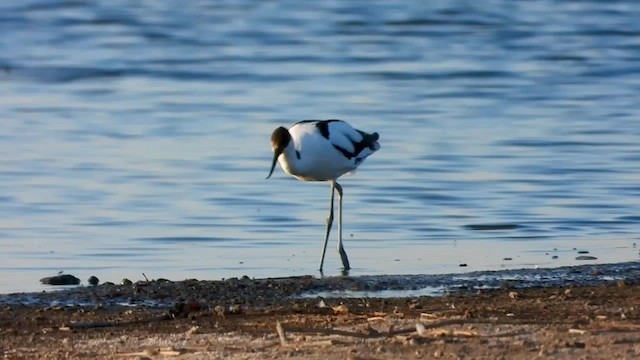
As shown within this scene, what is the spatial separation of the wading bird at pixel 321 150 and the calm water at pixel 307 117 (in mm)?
406

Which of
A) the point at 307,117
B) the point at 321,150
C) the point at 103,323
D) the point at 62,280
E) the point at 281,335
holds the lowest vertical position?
the point at 307,117

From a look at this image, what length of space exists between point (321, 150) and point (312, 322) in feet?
15.5

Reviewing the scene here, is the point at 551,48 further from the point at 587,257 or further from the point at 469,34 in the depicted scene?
the point at 587,257

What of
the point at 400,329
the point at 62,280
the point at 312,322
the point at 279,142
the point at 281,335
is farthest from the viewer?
the point at 279,142

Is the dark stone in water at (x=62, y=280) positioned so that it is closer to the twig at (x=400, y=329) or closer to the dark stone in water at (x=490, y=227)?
the twig at (x=400, y=329)

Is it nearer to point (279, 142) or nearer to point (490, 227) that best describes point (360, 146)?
point (279, 142)

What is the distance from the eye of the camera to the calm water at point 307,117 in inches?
456

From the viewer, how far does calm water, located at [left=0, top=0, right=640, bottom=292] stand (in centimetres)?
1159

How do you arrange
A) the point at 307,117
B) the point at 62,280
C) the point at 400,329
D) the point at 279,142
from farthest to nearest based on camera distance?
the point at 307,117 < the point at 279,142 < the point at 62,280 < the point at 400,329

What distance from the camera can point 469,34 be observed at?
2695 cm

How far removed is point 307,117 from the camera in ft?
57.6

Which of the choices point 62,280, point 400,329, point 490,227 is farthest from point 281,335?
point 490,227

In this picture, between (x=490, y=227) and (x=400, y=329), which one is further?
(x=490, y=227)

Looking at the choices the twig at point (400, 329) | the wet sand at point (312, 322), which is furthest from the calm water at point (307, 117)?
the twig at point (400, 329)
